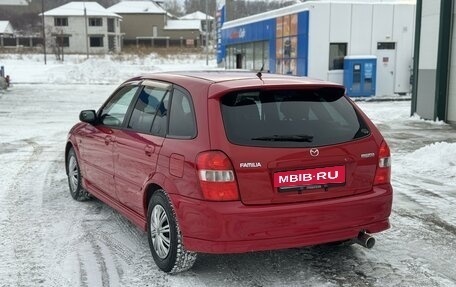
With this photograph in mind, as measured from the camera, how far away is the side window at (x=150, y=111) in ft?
15.2

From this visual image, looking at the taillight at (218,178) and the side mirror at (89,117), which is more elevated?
the side mirror at (89,117)

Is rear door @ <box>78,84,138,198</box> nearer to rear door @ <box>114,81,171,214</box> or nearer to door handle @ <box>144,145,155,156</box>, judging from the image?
rear door @ <box>114,81,171,214</box>

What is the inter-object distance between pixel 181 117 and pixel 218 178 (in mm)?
739

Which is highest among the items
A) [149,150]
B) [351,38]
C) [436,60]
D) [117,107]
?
[351,38]

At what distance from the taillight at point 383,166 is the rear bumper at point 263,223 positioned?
30cm

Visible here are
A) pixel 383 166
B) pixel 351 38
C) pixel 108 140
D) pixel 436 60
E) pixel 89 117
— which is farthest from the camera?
pixel 351 38

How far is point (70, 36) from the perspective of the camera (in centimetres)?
8325

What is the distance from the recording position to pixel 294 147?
4.02m

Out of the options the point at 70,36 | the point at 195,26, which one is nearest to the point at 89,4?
the point at 70,36

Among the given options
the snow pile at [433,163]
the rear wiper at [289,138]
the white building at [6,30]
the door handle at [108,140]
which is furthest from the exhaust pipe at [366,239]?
the white building at [6,30]

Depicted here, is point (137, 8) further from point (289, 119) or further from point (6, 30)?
point (289, 119)

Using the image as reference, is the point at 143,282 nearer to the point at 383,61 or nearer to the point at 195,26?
the point at 383,61

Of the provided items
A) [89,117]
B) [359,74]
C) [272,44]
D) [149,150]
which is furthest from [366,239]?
[272,44]

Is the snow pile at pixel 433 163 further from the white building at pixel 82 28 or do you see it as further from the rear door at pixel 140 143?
the white building at pixel 82 28
